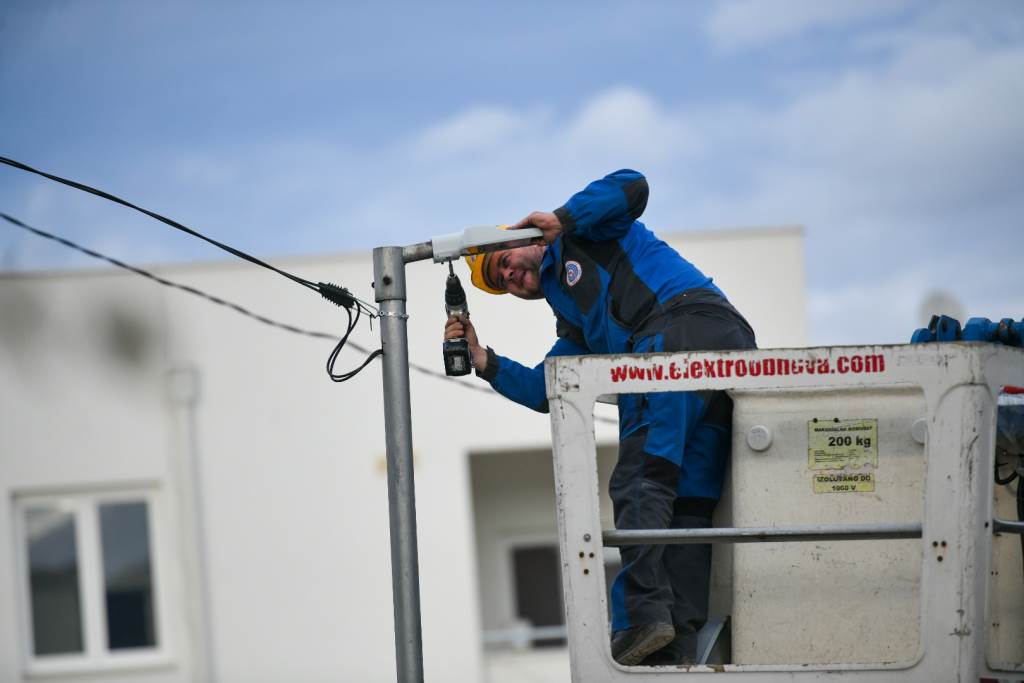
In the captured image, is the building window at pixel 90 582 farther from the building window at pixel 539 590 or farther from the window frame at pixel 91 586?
the building window at pixel 539 590

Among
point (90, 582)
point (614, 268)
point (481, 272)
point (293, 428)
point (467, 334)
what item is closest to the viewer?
point (614, 268)

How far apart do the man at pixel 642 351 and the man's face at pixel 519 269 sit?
4 centimetres

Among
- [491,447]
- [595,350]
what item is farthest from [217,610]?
[595,350]

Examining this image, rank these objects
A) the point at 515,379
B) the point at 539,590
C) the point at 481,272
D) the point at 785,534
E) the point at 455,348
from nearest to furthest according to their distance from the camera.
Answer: the point at 785,534 → the point at 455,348 → the point at 515,379 → the point at 481,272 → the point at 539,590

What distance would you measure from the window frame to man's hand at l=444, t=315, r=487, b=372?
389 inches

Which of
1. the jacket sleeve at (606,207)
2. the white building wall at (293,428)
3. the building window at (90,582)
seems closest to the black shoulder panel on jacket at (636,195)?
the jacket sleeve at (606,207)

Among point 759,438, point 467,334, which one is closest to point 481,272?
point 467,334

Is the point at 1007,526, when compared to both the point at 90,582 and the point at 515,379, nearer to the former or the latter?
the point at 515,379

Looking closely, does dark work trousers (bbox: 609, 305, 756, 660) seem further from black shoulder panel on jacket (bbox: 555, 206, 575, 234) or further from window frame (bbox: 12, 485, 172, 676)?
window frame (bbox: 12, 485, 172, 676)

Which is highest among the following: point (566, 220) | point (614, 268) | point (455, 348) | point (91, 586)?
point (566, 220)

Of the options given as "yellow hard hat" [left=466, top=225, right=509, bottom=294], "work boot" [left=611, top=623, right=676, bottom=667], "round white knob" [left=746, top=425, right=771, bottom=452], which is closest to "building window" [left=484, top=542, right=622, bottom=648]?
"yellow hard hat" [left=466, top=225, right=509, bottom=294]

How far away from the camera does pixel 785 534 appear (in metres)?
3.45

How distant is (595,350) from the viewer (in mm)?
4730

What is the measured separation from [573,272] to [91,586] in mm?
11111
